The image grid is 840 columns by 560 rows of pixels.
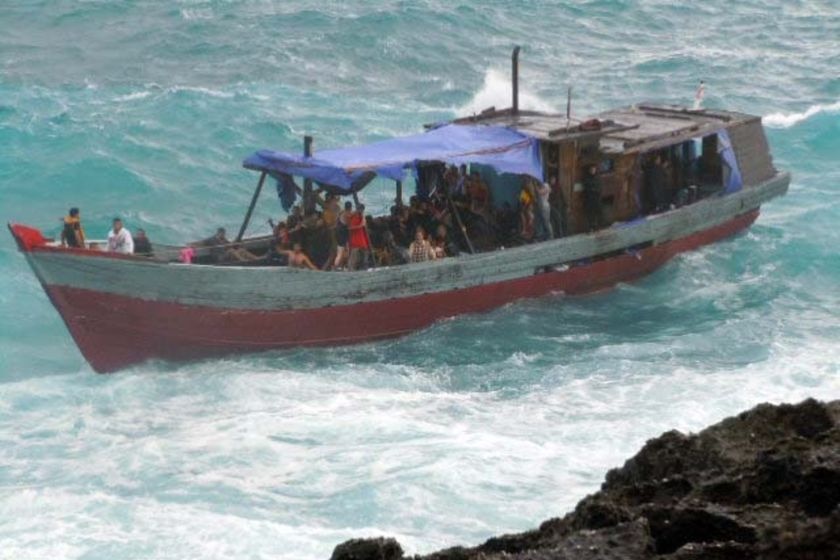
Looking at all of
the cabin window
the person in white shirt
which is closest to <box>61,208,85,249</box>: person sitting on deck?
the person in white shirt

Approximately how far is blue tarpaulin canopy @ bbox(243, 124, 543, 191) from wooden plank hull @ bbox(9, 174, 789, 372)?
1.29 meters

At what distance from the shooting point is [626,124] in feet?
78.6

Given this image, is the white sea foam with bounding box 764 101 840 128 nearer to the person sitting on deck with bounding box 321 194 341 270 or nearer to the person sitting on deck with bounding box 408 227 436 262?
the person sitting on deck with bounding box 408 227 436 262

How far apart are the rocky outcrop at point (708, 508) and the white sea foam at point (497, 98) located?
82.5ft

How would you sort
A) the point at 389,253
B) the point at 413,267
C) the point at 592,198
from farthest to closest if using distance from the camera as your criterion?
1. the point at 592,198
2. the point at 389,253
3. the point at 413,267

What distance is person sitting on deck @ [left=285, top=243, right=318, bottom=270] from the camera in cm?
1992

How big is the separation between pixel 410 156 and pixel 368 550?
40.1 feet

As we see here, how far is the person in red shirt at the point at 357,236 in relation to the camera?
20.3 m

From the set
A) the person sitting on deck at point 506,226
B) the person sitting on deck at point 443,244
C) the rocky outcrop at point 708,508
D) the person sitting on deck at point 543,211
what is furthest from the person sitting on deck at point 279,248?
the rocky outcrop at point 708,508

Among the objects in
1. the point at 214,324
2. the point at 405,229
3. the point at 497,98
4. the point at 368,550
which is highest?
the point at 497,98

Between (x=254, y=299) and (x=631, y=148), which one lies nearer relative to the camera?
(x=254, y=299)

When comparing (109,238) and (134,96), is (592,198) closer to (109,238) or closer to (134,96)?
(109,238)

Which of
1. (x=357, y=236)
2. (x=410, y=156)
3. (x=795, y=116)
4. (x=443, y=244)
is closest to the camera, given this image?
(x=357, y=236)

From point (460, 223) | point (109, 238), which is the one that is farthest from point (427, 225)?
point (109, 238)
